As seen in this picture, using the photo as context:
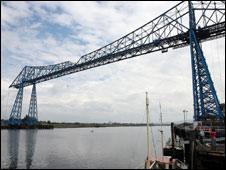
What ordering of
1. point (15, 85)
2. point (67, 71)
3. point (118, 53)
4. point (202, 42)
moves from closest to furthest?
point (202, 42) < point (118, 53) < point (67, 71) < point (15, 85)

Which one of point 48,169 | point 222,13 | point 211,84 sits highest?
point 222,13

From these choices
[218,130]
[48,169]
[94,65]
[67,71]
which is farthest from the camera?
[67,71]

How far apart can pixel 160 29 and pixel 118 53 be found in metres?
12.5

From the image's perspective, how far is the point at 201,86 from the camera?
34938mm

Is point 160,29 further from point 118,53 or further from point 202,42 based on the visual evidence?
point 118,53

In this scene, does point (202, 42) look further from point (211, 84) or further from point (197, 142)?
point (197, 142)

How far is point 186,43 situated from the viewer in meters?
39.7

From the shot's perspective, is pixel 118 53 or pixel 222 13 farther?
pixel 118 53

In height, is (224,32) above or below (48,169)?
above

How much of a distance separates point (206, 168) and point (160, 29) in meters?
29.2

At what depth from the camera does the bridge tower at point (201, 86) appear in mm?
33469

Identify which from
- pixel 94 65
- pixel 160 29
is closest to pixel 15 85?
pixel 94 65

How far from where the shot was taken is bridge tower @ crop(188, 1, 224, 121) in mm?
33469

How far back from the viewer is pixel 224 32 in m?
34.8
